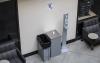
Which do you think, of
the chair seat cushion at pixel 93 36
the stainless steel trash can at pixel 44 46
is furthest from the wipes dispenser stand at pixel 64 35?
the chair seat cushion at pixel 93 36

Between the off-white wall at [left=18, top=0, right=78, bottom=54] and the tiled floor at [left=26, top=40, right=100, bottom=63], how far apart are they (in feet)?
1.56

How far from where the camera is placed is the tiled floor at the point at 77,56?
7.27 meters

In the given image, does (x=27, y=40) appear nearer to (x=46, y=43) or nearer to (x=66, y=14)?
(x=46, y=43)

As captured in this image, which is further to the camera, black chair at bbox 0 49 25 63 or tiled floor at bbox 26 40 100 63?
tiled floor at bbox 26 40 100 63

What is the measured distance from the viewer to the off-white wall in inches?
264

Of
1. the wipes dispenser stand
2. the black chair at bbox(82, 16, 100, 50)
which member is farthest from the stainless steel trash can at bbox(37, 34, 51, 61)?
the black chair at bbox(82, 16, 100, 50)

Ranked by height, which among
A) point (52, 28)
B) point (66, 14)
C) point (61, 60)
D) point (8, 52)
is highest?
point (66, 14)

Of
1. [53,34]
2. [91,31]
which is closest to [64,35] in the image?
[53,34]

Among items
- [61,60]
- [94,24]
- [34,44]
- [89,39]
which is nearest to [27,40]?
[34,44]

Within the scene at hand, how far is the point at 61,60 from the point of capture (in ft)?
23.9

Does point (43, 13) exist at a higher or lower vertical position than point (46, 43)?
higher

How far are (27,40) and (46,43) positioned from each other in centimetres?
69

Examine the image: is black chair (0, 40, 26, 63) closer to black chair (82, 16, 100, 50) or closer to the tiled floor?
the tiled floor

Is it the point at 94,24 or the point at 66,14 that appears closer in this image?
the point at 66,14
